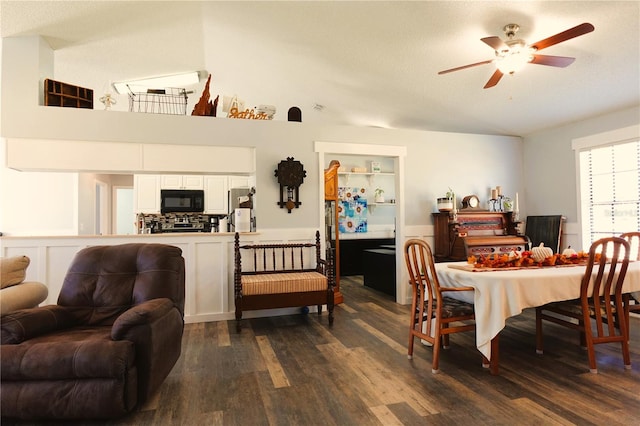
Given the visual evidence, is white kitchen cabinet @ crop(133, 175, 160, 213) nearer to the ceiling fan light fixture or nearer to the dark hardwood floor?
the dark hardwood floor

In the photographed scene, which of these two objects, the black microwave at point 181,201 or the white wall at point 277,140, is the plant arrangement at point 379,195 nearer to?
the white wall at point 277,140

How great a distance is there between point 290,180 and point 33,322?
2.80 metres

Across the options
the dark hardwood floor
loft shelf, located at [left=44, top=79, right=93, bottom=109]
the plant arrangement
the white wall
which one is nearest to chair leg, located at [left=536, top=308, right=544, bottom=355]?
the dark hardwood floor

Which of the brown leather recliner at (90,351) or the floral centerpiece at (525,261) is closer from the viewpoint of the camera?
the brown leather recliner at (90,351)

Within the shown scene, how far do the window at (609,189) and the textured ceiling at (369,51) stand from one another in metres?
0.53

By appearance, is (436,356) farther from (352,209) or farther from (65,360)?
(352,209)

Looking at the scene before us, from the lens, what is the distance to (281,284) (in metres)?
3.84

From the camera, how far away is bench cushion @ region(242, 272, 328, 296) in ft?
12.4

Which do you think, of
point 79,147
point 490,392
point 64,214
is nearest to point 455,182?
point 490,392

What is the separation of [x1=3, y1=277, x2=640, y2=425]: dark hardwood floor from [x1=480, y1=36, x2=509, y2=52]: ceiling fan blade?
2.41m

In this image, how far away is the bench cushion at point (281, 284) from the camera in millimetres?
3793

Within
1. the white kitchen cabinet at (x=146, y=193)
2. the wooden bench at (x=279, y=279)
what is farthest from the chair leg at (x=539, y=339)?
the white kitchen cabinet at (x=146, y=193)

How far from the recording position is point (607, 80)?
376cm

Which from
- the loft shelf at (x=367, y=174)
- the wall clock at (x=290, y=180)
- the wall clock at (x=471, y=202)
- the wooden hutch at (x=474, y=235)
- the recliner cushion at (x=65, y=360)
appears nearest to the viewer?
the recliner cushion at (x=65, y=360)
